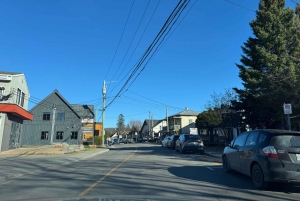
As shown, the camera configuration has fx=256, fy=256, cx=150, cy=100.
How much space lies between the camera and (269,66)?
18.9 metres

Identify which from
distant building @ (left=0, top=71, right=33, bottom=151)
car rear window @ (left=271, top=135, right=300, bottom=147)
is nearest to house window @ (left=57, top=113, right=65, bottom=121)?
distant building @ (left=0, top=71, right=33, bottom=151)

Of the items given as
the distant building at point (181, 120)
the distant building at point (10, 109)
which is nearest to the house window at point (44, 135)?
the distant building at point (10, 109)

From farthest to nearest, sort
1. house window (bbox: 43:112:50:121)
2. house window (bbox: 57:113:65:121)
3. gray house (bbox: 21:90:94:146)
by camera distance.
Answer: house window (bbox: 57:113:65:121) → house window (bbox: 43:112:50:121) → gray house (bbox: 21:90:94:146)

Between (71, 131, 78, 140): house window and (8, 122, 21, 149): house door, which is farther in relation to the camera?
(71, 131, 78, 140): house window

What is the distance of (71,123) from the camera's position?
4747 centimetres

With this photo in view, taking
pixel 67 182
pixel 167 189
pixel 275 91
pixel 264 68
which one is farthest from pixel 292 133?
pixel 264 68

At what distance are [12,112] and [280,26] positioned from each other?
24.0 meters

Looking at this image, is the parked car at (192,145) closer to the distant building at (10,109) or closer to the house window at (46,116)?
the distant building at (10,109)

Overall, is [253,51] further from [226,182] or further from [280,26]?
[226,182]

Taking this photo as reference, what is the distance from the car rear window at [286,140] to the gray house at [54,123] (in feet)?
142

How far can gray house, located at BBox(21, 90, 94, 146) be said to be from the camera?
45344 millimetres

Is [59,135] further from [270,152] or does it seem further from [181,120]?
[270,152]

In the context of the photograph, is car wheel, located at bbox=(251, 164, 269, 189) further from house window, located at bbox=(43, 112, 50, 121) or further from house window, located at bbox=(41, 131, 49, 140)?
house window, located at bbox=(43, 112, 50, 121)

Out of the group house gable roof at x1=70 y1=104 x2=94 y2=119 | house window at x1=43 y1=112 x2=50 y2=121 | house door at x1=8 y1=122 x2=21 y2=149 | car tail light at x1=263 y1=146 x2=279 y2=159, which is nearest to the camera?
car tail light at x1=263 y1=146 x2=279 y2=159
